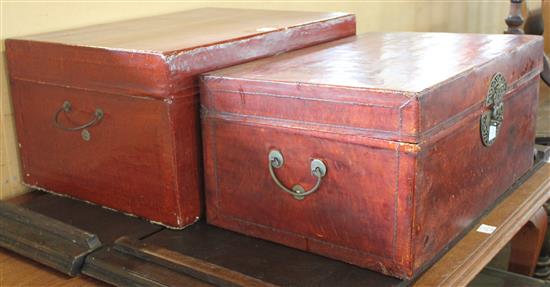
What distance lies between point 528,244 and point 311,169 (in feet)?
2.02

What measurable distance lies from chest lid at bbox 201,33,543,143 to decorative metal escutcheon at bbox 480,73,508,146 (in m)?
0.01

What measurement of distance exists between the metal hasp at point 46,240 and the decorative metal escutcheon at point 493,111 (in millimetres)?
493

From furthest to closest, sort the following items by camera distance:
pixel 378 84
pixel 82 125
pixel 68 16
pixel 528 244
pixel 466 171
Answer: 1. pixel 528 244
2. pixel 68 16
3. pixel 82 125
4. pixel 466 171
5. pixel 378 84

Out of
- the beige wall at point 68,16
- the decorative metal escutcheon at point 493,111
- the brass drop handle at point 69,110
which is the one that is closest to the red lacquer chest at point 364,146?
the decorative metal escutcheon at point 493,111

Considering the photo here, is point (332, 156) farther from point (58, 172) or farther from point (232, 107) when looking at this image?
point (58, 172)

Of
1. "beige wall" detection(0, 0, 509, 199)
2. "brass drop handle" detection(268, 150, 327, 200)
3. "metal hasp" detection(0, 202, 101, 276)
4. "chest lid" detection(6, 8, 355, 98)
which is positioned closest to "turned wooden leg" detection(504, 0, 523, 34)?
"beige wall" detection(0, 0, 509, 199)

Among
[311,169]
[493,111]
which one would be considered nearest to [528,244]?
[493,111]

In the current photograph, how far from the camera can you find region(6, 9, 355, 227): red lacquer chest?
828 mm

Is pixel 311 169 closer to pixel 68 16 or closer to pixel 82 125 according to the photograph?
pixel 82 125

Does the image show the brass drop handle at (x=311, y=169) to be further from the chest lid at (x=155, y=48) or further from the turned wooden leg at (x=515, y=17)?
the turned wooden leg at (x=515, y=17)

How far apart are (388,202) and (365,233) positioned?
0.05m

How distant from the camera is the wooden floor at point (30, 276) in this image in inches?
31.4

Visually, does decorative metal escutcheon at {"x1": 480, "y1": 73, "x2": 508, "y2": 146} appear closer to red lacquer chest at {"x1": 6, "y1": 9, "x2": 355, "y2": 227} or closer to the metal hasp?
red lacquer chest at {"x1": 6, "y1": 9, "x2": 355, "y2": 227}

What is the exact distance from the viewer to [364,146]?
71 centimetres
